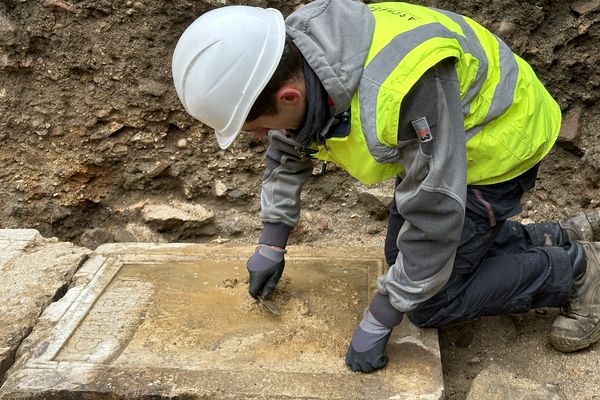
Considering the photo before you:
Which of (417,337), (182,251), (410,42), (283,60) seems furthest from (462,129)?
(182,251)

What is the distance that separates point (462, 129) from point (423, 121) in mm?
129

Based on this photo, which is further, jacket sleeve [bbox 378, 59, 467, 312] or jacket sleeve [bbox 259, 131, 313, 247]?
jacket sleeve [bbox 259, 131, 313, 247]

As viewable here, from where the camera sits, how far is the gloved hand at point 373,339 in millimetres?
1858

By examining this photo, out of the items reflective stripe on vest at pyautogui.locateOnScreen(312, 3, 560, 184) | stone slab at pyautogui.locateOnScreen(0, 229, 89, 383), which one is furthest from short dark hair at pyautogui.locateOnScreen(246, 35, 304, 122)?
stone slab at pyautogui.locateOnScreen(0, 229, 89, 383)

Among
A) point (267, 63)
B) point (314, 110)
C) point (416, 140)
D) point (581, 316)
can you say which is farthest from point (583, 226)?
point (267, 63)

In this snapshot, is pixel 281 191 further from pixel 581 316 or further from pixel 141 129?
pixel 141 129

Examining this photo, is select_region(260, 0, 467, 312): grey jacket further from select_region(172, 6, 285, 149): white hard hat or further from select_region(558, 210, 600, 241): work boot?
select_region(558, 210, 600, 241): work boot

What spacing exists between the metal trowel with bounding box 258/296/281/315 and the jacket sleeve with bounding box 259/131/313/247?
197mm

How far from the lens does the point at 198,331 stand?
6.87ft

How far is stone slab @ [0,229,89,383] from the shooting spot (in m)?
2.12

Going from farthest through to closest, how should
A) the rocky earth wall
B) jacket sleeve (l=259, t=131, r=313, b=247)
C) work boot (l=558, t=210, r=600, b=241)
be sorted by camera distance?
1. the rocky earth wall
2. work boot (l=558, t=210, r=600, b=241)
3. jacket sleeve (l=259, t=131, r=313, b=247)

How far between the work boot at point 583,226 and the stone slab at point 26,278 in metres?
1.88

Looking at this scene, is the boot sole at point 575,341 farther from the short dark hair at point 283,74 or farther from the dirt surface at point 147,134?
the short dark hair at point 283,74

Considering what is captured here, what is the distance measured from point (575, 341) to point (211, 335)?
1.17 metres
